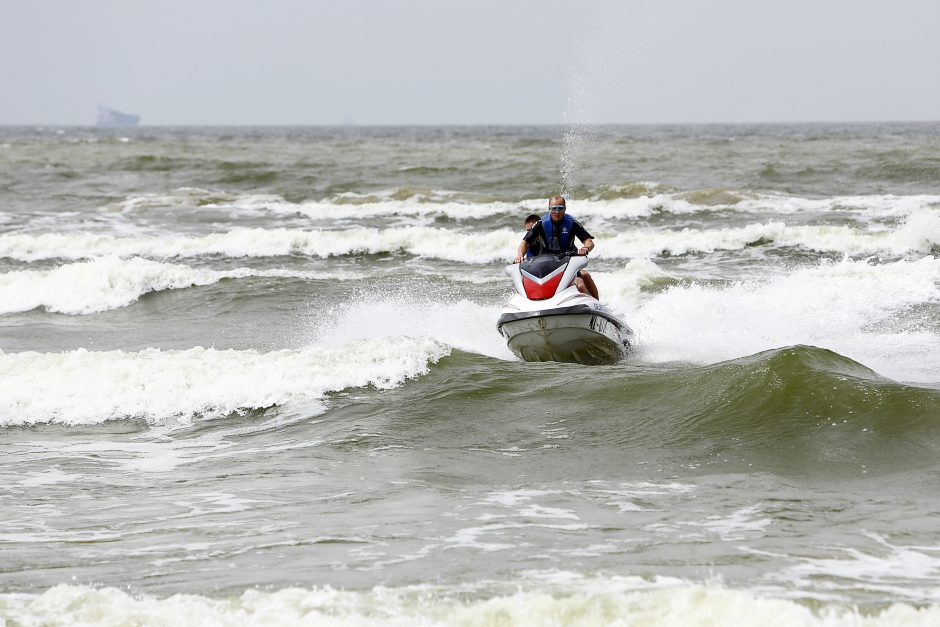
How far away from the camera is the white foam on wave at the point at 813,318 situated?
11898 millimetres

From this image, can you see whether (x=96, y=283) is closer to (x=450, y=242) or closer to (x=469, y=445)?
(x=450, y=242)

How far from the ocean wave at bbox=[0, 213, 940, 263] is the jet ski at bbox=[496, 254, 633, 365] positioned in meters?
11.0

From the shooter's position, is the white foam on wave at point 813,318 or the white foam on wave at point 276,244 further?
the white foam on wave at point 276,244

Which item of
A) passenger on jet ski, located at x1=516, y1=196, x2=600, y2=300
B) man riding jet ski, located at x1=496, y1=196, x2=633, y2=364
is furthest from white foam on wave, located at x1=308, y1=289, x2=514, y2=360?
passenger on jet ski, located at x1=516, y1=196, x2=600, y2=300

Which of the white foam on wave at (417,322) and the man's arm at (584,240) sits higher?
the man's arm at (584,240)

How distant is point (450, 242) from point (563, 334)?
510 inches

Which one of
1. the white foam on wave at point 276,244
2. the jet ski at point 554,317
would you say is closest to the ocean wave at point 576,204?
the white foam on wave at point 276,244

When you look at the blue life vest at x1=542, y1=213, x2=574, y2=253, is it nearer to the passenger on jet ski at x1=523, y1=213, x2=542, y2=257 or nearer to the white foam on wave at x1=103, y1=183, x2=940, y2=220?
the passenger on jet ski at x1=523, y1=213, x2=542, y2=257

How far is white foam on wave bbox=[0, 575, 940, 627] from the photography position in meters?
4.41

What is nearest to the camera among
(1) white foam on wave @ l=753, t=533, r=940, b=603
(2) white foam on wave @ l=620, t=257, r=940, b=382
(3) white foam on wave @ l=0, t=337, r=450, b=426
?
(1) white foam on wave @ l=753, t=533, r=940, b=603

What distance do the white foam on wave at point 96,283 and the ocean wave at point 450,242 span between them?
4.09 m

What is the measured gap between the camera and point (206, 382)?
10.6 meters

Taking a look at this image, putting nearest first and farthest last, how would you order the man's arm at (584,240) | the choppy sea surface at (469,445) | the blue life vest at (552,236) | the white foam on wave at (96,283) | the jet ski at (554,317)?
the choppy sea surface at (469,445), the jet ski at (554,317), the man's arm at (584,240), the blue life vest at (552,236), the white foam on wave at (96,283)

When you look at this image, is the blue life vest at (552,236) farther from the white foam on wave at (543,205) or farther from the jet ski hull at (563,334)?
the white foam on wave at (543,205)
